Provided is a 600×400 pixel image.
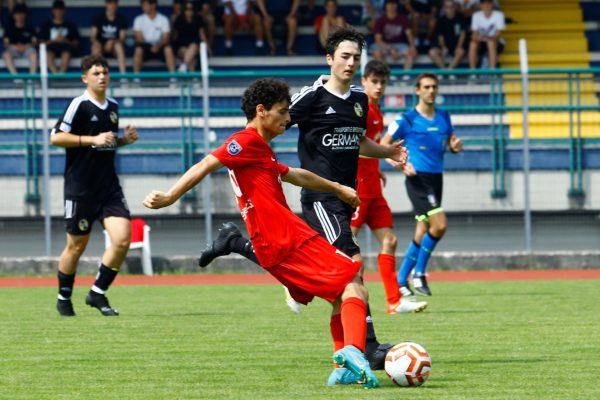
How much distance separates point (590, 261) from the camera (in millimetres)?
18125

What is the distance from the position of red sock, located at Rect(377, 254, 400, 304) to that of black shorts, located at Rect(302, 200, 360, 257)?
127 inches

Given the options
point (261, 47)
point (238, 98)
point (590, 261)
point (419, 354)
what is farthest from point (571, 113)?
point (419, 354)

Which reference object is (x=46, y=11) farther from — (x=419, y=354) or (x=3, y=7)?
(x=419, y=354)

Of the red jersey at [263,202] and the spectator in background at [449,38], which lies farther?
the spectator in background at [449,38]

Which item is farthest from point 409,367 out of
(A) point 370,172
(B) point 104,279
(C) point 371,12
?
(C) point 371,12

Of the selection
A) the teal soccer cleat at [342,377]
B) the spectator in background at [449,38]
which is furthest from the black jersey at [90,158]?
the spectator in background at [449,38]

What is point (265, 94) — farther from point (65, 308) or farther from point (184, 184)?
point (65, 308)

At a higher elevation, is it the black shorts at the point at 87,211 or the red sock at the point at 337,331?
the black shorts at the point at 87,211

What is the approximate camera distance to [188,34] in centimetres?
2162

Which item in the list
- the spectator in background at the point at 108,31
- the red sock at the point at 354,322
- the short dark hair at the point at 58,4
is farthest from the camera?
the short dark hair at the point at 58,4

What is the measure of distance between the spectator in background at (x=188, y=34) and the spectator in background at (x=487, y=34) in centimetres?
452

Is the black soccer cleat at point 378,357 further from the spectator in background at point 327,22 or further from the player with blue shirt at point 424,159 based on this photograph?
the spectator in background at point 327,22

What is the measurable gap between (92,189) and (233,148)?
15.8 ft

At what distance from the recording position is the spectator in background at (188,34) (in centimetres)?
2145
